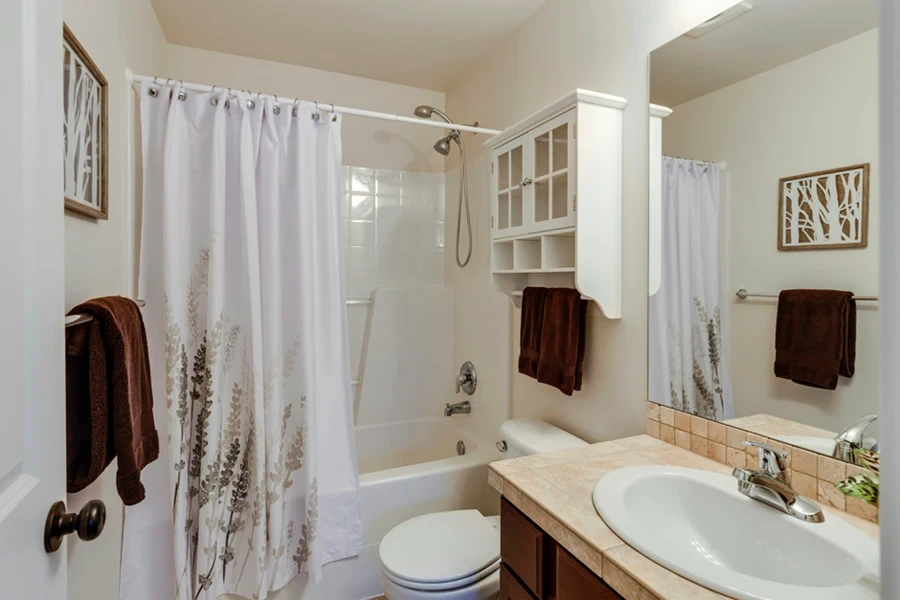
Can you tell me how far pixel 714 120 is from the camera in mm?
1189

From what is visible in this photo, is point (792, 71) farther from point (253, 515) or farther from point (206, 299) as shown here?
point (253, 515)

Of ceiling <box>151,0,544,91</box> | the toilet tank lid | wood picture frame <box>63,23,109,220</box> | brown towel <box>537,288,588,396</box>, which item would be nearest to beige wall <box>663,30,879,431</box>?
brown towel <box>537,288,588,396</box>

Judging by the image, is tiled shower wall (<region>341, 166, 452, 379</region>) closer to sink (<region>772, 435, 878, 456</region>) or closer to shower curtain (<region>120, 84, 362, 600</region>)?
shower curtain (<region>120, 84, 362, 600</region>)

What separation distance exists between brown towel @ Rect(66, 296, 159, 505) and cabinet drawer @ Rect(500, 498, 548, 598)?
86cm

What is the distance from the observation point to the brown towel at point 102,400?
905 millimetres

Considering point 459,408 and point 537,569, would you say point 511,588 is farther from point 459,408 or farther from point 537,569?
point 459,408

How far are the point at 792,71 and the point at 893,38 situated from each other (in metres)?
0.83

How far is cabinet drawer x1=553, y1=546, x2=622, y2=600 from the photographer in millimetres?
782

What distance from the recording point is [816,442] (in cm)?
97

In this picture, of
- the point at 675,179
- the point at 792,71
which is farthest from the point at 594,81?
the point at 792,71

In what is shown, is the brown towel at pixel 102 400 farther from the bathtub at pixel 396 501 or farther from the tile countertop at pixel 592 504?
the bathtub at pixel 396 501

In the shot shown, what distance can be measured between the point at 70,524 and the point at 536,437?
1.35 meters

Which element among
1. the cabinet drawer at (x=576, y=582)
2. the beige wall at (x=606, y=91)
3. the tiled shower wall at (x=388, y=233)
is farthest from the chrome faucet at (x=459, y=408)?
the cabinet drawer at (x=576, y=582)

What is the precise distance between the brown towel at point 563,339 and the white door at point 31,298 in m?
1.33
